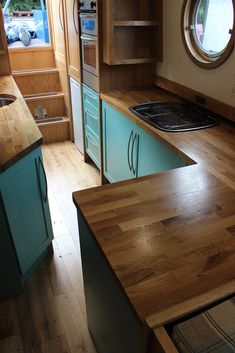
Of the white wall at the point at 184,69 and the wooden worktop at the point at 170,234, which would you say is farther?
the white wall at the point at 184,69

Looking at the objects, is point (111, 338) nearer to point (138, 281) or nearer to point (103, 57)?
point (138, 281)

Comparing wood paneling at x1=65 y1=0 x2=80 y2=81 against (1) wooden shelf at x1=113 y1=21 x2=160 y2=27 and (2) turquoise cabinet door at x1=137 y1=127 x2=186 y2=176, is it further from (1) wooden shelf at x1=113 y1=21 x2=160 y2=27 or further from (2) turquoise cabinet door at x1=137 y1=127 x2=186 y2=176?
(2) turquoise cabinet door at x1=137 y1=127 x2=186 y2=176

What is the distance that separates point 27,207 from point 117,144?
102 centimetres

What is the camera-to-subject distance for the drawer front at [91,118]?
2.86 metres

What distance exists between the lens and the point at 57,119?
4.00 m

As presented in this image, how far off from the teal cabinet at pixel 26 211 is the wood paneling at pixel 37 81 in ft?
8.42

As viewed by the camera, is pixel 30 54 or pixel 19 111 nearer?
pixel 19 111

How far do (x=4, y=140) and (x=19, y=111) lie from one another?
558 mm

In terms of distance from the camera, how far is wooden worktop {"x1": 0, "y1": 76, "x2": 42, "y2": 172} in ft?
4.82

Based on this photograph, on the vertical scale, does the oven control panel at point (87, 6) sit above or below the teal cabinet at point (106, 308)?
above

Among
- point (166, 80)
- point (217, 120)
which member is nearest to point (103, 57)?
point (166, 80)

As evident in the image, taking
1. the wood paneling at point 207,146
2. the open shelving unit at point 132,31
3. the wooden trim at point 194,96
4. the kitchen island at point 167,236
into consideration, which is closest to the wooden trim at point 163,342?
the kitchen island at point 167,236

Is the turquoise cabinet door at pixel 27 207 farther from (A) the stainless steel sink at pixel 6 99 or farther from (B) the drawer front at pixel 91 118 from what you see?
(B) the drawer front at pixel 91 118

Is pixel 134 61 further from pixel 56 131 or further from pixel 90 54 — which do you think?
pixel 56 131
